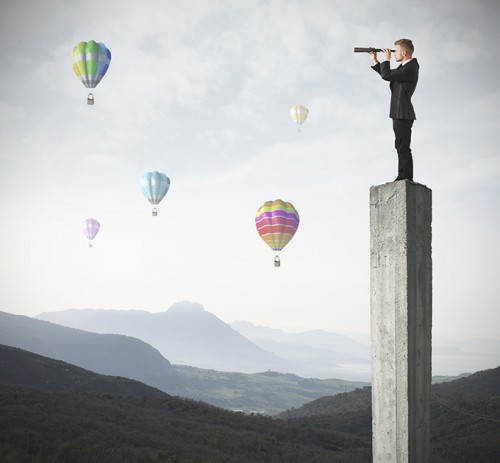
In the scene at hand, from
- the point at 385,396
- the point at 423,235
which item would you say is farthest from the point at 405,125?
the point at 385,396

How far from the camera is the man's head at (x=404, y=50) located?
449cm

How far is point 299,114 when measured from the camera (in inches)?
2435

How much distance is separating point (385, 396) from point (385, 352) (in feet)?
1.07

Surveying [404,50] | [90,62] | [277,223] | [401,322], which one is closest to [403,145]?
[404,50]

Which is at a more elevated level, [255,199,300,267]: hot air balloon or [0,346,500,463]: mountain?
[255,199,300,267]: hot air balloon

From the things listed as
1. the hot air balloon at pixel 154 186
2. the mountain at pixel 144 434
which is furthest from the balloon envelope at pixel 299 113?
the mountain at pixel 144 434

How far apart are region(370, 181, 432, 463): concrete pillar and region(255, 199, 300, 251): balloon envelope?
41837 millimetres

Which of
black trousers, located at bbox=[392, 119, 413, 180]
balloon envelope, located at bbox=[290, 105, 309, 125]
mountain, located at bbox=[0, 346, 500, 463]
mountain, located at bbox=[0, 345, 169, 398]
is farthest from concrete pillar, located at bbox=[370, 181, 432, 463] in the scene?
balloon envelope, located at bbox=[290, 105, 309, 125]

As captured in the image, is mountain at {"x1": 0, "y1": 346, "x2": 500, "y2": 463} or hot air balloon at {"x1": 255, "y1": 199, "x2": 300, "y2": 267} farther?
hot air balloon at {"x1": 255, "y1": 199, "x2": 300, "y2": 267}

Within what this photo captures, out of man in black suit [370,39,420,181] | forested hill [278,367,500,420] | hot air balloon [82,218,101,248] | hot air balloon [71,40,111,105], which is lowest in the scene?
forested hill [278,367,500,420]

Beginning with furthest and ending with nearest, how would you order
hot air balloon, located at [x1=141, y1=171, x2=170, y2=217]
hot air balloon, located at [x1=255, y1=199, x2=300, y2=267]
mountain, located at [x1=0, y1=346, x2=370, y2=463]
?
hot air balloon, located at [x1=141, y1=171, x2=170, y2=217] → hot air balloon, located at [x1=255, y1=199, x2=300, y2=267] → mountain, located at [x1=0, y1=346, x2=370, y2=463]

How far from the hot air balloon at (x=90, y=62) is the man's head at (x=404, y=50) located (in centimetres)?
5039

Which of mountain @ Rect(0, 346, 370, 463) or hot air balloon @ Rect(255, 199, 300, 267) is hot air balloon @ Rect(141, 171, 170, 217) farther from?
→ mountain @ Rect(0, 346, 370, 463)

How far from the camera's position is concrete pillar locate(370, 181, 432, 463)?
3.45 metres
